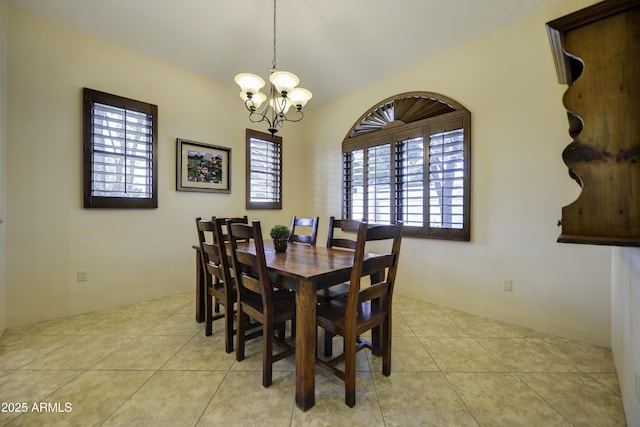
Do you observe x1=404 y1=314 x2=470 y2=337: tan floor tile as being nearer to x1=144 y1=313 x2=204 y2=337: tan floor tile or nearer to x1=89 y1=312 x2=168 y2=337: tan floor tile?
x1=144 y1=313 x2=204 y2=337: tan floor tile

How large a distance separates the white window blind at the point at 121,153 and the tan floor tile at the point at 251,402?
238 centimetres

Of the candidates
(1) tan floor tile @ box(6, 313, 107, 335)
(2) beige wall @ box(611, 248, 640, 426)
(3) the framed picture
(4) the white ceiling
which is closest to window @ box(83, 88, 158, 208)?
(3) the framed picture

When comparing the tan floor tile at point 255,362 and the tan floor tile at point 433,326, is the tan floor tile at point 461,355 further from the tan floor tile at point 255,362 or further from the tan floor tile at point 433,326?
the tan floor tile at point 255,362

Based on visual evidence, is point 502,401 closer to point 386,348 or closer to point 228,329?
point 386,348

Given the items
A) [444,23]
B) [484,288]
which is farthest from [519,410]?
[444,23]

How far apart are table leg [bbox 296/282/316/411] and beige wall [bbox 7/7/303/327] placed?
2.57m

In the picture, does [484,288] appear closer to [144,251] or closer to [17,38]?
[144,251]

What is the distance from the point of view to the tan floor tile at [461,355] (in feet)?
5.96

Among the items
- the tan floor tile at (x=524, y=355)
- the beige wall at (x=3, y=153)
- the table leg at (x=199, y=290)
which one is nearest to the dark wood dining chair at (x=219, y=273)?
the table leg at (x=199, y=290)

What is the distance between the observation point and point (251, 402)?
1503mm

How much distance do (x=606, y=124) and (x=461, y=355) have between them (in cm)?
175

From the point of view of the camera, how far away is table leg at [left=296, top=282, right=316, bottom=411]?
1.43 m

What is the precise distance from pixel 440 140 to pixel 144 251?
3666mm

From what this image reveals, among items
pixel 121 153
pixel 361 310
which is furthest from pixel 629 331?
pixel 121 153
